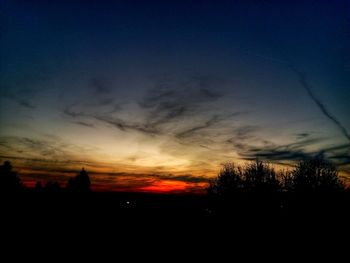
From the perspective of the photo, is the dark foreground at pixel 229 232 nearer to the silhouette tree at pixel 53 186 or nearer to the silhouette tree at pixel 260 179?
the silhouette tree at pixel 260 179

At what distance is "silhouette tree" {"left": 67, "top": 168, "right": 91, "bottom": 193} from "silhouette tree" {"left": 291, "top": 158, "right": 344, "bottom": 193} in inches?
1895

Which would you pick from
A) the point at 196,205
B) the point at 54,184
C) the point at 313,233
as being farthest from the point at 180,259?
the point at 196,205

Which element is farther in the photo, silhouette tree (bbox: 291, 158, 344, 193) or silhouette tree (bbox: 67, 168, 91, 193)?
silhouette tree (bbox: 67, 168, 91, 193)

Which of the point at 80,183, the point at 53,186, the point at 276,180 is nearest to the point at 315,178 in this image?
the point at 276,180

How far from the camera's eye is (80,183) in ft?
230

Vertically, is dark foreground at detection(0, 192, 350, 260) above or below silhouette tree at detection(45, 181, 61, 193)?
below

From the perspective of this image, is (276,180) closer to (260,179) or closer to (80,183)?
(260,179)

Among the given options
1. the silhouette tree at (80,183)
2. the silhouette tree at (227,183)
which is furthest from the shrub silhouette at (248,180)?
the silhouette tree at (80,183)

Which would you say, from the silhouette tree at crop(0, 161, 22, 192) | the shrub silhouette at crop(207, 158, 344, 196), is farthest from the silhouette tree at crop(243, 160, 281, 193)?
the silhouette tree at crop(0, 161, 22, 192)

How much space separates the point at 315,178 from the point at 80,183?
5216 cm

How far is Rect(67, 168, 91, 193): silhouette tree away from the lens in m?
69.2

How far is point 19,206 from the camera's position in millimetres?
32750

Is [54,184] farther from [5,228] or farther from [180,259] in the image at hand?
[180,259]

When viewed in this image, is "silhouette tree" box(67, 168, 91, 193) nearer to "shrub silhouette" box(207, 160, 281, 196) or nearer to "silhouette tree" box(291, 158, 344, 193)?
"shrub silhouette" box(207, 160, 281, 196)
